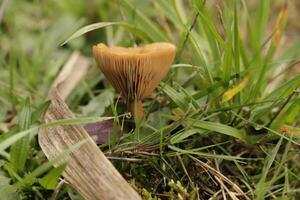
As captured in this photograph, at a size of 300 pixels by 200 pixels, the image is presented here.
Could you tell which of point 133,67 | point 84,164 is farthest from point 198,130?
point 84,164

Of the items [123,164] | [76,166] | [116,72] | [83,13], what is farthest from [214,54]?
[83,13]

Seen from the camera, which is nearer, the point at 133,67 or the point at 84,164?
the point at 84,164

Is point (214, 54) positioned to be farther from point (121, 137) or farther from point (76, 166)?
point (76, 166)

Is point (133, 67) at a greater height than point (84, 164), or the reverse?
point (133, 67)

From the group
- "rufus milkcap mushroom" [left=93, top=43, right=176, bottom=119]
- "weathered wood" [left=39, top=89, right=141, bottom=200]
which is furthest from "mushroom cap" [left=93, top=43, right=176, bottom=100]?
"weathered wood" [left=39, top=89, right=141, bottom=200]

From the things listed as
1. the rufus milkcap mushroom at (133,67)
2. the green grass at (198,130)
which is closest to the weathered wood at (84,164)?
the green grass at (198,130)

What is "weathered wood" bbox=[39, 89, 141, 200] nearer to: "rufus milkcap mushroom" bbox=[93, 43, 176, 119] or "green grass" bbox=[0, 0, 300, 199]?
"green grass" bbox=[0, 0, 300, 199]

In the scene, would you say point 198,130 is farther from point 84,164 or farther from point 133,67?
point 84,164
